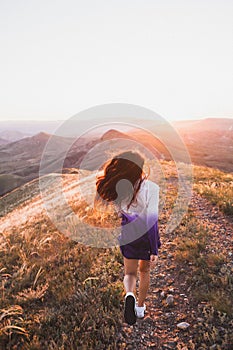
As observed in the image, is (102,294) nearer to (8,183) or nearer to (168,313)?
(168,313)

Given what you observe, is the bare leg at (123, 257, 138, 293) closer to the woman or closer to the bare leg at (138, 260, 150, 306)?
the woman

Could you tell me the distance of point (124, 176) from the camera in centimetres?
447

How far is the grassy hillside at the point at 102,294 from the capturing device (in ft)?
15.5

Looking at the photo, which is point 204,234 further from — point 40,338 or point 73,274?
point 40,338

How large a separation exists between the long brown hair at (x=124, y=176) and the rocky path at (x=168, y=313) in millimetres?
2401

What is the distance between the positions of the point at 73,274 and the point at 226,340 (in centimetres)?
365

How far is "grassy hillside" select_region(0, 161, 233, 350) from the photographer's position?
4734 mm

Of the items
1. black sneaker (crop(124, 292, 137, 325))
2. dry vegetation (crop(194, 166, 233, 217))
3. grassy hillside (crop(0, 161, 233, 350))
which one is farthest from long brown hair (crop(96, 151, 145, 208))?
dry vegetation (crop(194, 166, 233, 217))

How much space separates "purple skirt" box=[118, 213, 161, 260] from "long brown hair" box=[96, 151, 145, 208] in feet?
1.34

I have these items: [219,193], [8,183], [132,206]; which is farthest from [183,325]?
[8,183]

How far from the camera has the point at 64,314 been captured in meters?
5.36

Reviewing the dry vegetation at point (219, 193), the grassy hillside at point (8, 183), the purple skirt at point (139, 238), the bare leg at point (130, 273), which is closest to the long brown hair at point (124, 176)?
the purple skirt at point (139, 238)

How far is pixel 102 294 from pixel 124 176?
2.83 metres

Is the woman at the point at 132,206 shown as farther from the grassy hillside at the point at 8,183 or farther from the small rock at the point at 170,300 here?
the grassy hillside at the point at 8,183
